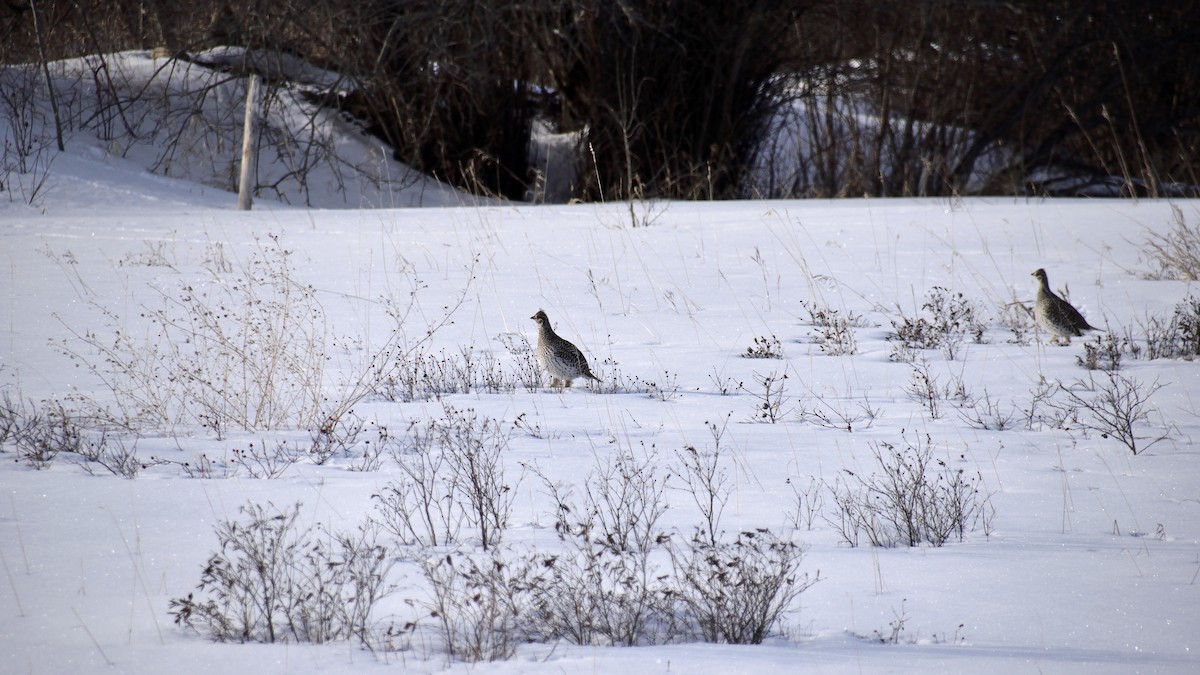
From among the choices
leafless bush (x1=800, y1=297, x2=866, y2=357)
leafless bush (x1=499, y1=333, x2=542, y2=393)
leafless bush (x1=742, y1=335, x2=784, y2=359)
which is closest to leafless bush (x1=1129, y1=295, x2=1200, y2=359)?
leafless bush (x1=800, y1=297, x2=866, y2=357)

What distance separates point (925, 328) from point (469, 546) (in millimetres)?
5252

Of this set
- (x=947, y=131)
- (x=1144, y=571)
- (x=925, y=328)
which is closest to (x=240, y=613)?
(x=1144, y=571)

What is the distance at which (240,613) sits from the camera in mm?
3502

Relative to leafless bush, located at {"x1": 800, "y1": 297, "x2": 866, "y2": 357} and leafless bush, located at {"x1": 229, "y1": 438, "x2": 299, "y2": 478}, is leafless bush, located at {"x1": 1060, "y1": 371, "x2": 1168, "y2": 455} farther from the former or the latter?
leafless bush, located at {"x1": 229, "y1": 438, "x2": 299, "y2": 478}

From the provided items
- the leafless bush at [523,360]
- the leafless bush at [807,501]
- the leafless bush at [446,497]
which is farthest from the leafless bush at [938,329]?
the leafless bush at [446,497]

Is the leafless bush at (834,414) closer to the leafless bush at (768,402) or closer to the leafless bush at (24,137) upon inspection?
the leafless bush at (768,402)

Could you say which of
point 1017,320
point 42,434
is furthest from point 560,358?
point 1017,320

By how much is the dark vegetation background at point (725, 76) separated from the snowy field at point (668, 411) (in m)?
5.45

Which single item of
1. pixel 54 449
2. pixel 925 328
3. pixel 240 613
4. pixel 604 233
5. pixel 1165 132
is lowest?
pixel 240 613

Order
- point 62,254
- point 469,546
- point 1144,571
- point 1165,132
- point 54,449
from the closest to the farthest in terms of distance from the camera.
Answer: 1. point 1144,571
2. point 469,546
3. point 54,449
4. point 62,254
5. point 1165,132

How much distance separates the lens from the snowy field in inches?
135

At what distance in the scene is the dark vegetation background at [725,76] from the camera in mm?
17438

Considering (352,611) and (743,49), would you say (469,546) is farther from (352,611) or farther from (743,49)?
(743,49)

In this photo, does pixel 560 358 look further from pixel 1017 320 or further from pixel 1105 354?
pixel 1017 320
